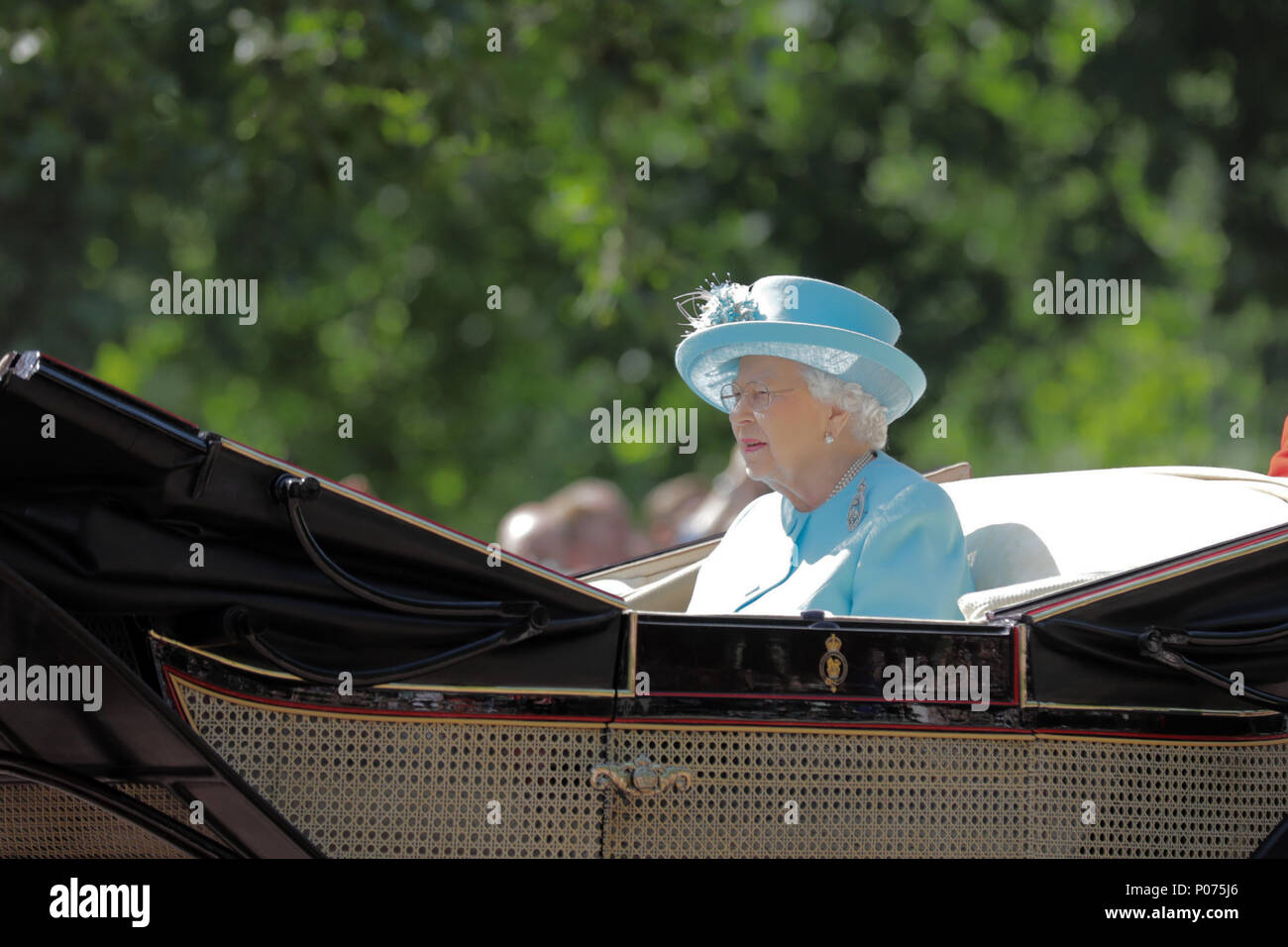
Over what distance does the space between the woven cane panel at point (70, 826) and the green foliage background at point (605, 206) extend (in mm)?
5084

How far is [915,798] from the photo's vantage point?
271 centimetres

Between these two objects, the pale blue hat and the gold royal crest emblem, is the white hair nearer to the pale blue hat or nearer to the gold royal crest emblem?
the pale blue hat

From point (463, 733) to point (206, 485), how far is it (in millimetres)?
603

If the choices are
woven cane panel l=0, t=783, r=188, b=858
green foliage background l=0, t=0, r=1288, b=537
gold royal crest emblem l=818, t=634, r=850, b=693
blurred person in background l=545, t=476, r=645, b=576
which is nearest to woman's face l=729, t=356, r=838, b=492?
gold royal crest emblem l=818, t=634, r=850, b=693

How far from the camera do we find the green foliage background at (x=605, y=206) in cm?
759

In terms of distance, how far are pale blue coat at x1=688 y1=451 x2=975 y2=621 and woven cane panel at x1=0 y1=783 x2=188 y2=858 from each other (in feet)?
3.79

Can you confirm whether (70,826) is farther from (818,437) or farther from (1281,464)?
(1281,464)

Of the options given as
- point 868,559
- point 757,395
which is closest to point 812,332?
point 757,395

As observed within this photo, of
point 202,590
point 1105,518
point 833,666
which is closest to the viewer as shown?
point 202,590

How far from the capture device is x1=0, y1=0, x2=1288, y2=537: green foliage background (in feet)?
24.9

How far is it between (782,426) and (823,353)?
7.3 inches

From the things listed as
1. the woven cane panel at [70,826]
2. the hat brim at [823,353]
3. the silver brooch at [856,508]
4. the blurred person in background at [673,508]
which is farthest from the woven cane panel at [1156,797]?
the blurred person in background at [673,508]

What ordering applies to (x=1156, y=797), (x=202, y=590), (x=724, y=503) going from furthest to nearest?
(x=724, y=503)
(x=1156, y=797)
(x=202, y=590)

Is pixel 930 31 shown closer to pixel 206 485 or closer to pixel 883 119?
pixel 883 119
